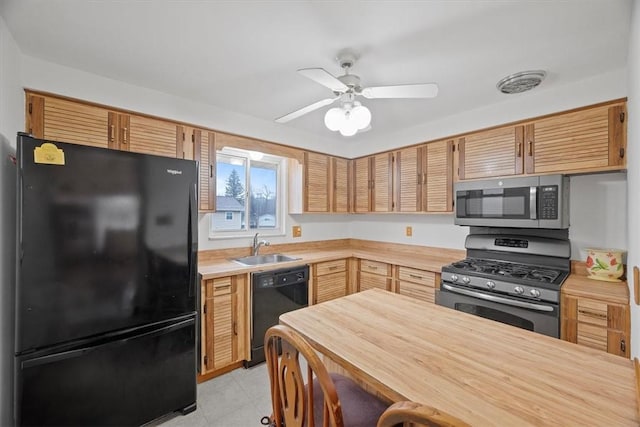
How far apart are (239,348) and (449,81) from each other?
273cm

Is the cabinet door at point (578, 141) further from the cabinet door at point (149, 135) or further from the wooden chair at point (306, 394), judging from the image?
the cabinet door at point (149, 135)

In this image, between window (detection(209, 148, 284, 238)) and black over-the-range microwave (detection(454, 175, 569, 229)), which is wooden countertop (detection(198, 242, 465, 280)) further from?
black over-the-range microwave (detection(454, 175, 569, 229))

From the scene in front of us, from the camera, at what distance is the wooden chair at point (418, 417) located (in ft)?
1.75

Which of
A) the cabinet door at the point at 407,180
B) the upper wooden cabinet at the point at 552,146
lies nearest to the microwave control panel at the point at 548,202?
the upper wooden cabinet at the point at 552,146

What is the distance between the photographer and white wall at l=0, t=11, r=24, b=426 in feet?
4.60

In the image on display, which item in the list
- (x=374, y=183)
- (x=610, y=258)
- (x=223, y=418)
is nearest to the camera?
(x=223, y=418)

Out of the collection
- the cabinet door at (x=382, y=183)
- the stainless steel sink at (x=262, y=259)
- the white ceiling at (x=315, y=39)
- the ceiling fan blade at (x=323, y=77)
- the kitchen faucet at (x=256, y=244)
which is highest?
the white ceiling at (x=315, y=39)

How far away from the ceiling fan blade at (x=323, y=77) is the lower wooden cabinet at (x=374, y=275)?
1973 mm

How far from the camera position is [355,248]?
3.92 meters

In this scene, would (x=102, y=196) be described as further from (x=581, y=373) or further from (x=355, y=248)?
(x=355, y=248)

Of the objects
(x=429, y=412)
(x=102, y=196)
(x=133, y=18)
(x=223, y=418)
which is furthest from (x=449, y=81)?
(x=223, y=418)

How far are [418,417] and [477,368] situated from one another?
1.51 ft

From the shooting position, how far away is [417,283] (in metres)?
2.65

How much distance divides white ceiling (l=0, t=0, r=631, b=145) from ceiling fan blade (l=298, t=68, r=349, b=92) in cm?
28
